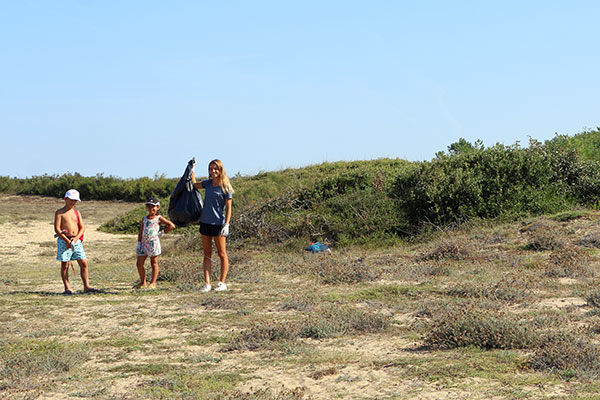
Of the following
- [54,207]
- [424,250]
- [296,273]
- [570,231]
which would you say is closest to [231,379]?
[296,273]

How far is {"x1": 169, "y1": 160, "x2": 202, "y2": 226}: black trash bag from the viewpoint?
1025 cm

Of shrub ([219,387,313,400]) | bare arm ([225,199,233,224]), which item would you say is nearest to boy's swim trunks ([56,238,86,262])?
bare arm ([225,199,233,224])

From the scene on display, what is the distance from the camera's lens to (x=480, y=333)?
622 centimetres

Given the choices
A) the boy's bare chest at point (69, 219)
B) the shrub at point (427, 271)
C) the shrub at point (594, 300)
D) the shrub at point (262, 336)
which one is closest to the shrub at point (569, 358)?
the shrub at point (594, 300)

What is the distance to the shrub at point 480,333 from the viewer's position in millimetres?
6094

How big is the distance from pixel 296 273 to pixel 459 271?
2.92 metres

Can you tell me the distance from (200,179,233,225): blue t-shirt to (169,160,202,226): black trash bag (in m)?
0.25

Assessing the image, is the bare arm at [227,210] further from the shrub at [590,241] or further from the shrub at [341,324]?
the shrub at [590,241]

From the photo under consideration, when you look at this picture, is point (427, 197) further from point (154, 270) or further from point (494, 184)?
point (154, 270)

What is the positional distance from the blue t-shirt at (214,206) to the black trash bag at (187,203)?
0.25m

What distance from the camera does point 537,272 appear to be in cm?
1045

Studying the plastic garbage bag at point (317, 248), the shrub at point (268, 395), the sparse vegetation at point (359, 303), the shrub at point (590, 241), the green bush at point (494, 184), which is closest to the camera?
the shrub at point (268, 395)

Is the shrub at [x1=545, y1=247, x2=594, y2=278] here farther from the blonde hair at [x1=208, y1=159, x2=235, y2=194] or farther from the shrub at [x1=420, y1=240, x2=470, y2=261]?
the blonde hair at [x1=208, y1=159, x2=235, y2=194]

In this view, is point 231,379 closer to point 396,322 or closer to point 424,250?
point 396,322
